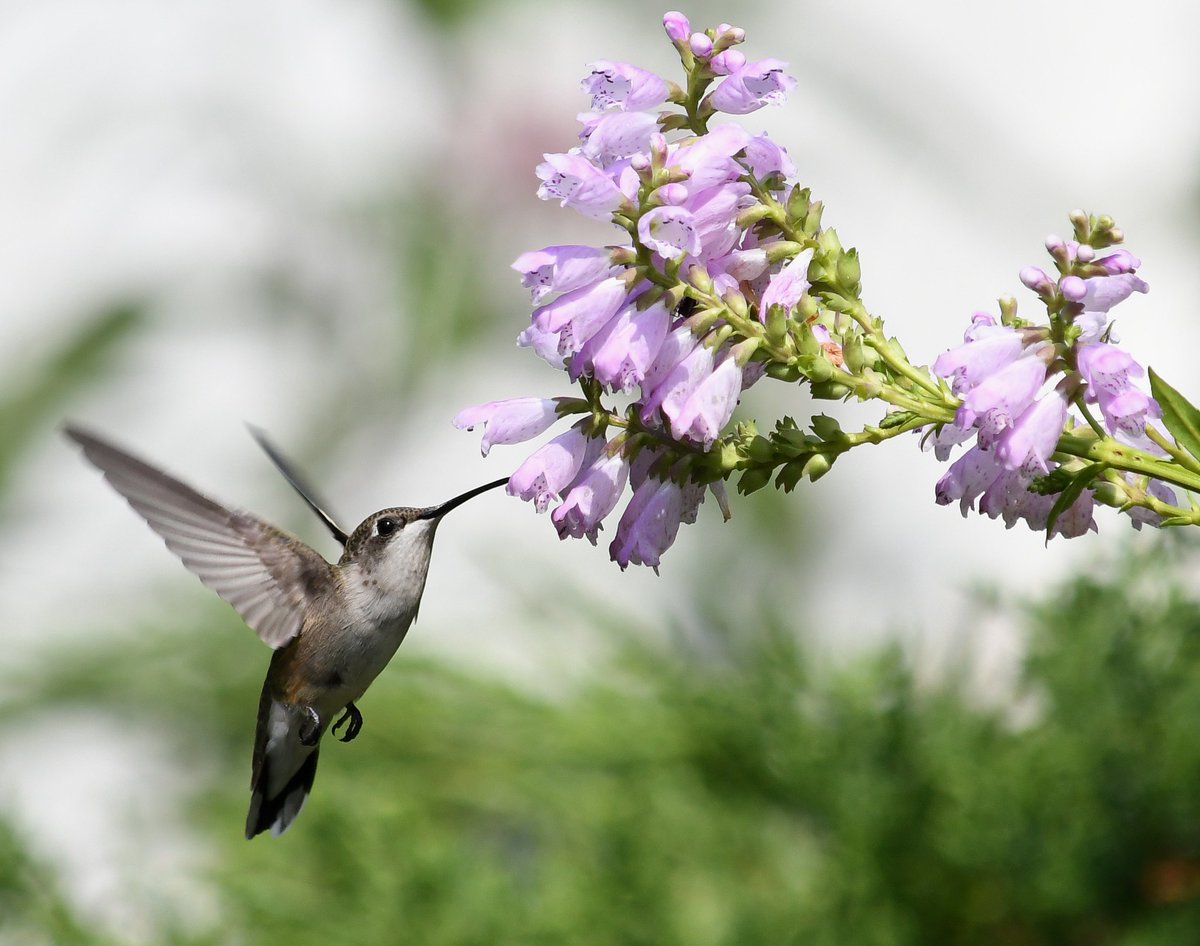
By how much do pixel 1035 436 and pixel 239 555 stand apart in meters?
1.10

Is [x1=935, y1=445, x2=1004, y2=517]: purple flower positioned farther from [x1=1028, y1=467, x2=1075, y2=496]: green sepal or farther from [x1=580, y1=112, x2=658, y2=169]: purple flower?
[x1=580, y1=112, x2=658, y2=169]: purple flower

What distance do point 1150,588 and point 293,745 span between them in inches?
57.1

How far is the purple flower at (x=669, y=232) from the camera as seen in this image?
3.59 ft

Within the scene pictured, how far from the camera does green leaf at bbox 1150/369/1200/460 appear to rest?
1068 mm

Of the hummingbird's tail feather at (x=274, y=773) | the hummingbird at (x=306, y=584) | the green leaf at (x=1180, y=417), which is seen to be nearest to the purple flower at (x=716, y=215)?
the green leaf at (x=1180, y=417)

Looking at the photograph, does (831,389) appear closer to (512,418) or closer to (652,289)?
(652,289)

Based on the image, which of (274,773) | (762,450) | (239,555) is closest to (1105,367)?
(762,450)

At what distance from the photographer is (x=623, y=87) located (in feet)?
4.18

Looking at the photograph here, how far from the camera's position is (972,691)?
2.71 meters

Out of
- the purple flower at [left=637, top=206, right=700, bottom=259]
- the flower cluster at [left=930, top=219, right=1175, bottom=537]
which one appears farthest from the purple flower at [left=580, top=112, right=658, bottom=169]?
the flower cluster at [left=930, top=219, right=1175, bottom=537]

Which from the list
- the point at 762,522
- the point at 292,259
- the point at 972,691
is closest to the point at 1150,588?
the point at 972,691

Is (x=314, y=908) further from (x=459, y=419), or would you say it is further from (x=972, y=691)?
(x=459, y=419)

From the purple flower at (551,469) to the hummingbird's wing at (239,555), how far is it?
1.78 feet

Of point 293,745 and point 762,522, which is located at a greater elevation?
point 762,522
